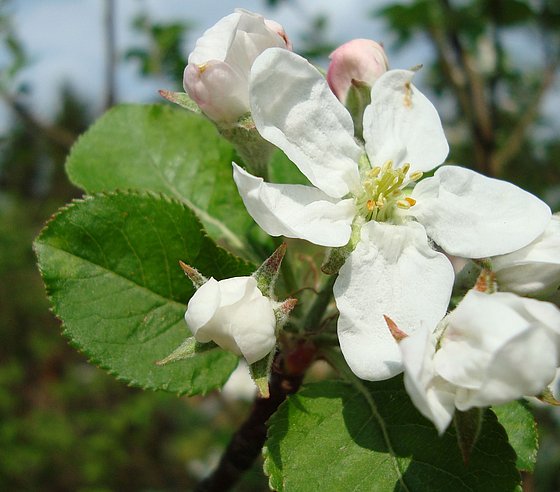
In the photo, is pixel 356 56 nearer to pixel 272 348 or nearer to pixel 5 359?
pixel 272 348

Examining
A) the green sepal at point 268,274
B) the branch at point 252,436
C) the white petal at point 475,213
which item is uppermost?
the green sepal at point 268,274

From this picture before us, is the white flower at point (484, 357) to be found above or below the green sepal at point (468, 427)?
above

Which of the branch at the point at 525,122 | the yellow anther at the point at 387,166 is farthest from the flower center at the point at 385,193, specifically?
the branch at the point at 525,122

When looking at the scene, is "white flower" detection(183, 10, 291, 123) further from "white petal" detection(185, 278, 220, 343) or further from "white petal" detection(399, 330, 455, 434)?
"white petal" detection(399, 330, 455, 434)

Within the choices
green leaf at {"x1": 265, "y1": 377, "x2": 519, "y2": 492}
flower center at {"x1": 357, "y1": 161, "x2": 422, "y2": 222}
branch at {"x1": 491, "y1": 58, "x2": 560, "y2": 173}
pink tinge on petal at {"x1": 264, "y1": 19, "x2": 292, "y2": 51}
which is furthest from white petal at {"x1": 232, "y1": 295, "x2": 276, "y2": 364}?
branch at {"x1": 491, "y1": 58, "x2": 560, "y2": 173}

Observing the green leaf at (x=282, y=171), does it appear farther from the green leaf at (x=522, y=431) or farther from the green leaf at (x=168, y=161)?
the green leaf at (x=522, y=431)

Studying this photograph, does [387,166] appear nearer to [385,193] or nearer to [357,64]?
[385,193]

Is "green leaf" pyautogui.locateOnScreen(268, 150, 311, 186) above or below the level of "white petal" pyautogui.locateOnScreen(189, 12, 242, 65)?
below
